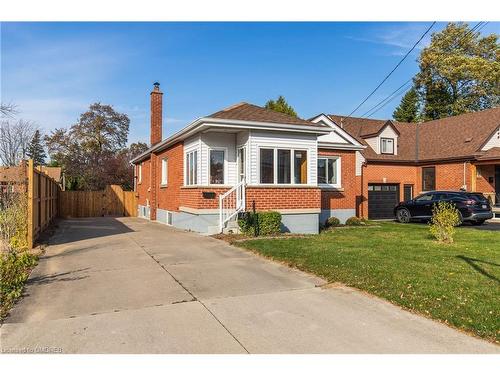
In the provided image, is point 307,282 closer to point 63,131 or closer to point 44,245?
point 44,245

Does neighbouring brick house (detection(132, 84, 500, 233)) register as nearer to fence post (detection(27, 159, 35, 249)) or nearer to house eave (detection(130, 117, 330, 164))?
house eave (detection(130, 117, 330, 164))

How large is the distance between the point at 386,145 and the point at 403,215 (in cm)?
578

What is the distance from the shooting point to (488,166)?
2238 cm

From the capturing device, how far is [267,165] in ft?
44.7

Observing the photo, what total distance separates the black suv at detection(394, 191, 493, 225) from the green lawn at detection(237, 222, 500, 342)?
16.0ft

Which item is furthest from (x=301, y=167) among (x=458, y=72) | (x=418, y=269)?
(x=458, y=72)

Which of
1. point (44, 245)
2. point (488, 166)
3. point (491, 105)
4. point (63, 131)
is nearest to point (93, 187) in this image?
point (63, 131)

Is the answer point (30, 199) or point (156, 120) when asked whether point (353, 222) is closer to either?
point (156, 120)

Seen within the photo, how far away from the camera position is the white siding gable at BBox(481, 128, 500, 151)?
21953mm

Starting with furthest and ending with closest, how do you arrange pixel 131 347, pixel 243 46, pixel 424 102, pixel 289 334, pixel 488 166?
pixel 424 102 < pixel 488 166 < pixel 243 46 < pixel 289 334 < pixel 131 347

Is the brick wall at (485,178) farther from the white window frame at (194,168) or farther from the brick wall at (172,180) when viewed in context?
the brick wall at (172,180)

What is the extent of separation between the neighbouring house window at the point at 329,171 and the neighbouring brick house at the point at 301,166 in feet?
0.16

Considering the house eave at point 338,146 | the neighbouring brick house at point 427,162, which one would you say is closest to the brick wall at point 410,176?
the neighbouring brick house at point 427,162

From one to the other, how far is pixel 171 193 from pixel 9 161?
22.0 m
